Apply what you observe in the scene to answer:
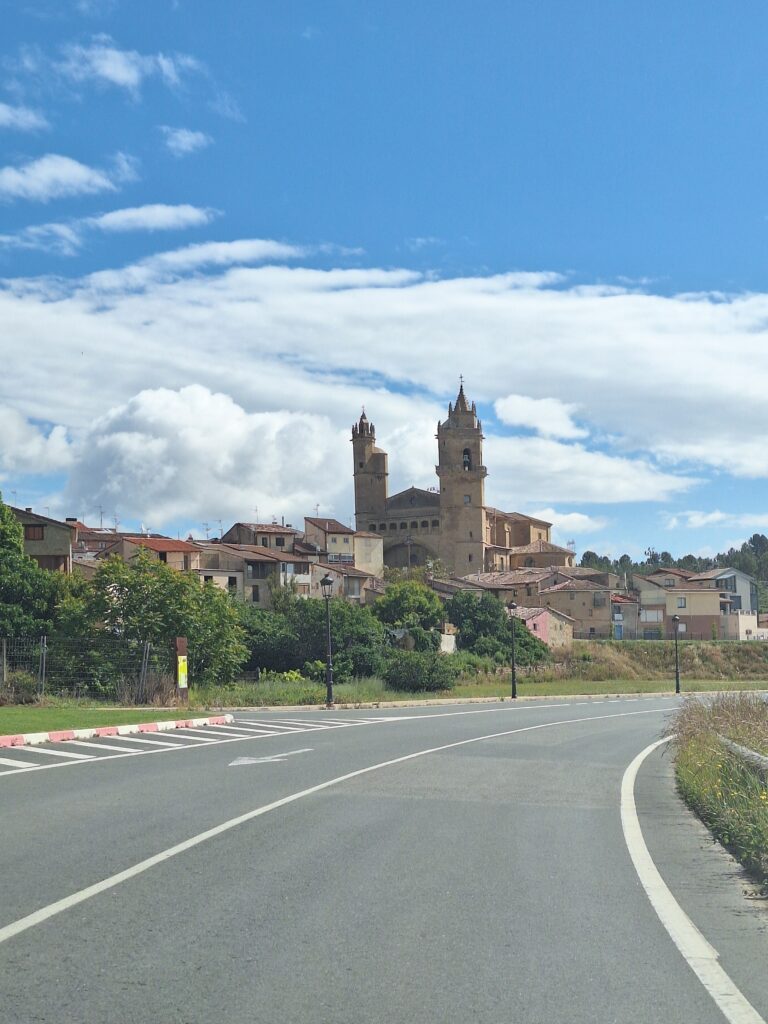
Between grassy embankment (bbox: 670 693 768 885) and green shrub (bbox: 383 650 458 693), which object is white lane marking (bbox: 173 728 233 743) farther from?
green shrub (bbox: 383 650 458 693)

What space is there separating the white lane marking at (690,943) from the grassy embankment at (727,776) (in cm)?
87

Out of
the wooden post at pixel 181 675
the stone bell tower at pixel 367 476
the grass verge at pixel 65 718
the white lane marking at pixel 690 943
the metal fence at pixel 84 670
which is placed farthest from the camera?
the stone bell tower at pixel 367 476

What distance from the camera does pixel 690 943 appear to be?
6867 mm

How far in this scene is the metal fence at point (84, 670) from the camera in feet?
112

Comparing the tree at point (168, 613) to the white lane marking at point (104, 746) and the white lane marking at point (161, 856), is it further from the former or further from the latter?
the white lane marking at point (161, 856)

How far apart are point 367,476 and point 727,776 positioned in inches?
5818

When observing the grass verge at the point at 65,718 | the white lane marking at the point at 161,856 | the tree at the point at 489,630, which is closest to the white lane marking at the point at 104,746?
the white lane marking at the point at 161,856

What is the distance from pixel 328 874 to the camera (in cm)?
885

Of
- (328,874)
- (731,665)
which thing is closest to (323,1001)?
(328,874)

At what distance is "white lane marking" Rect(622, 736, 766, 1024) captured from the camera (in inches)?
221

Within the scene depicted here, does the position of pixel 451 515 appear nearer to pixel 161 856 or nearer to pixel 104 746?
pixel 104 746

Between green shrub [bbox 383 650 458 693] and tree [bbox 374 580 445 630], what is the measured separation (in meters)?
30.0

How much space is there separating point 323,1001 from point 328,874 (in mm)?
3267

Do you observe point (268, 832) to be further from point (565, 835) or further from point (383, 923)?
point (383, 923)
